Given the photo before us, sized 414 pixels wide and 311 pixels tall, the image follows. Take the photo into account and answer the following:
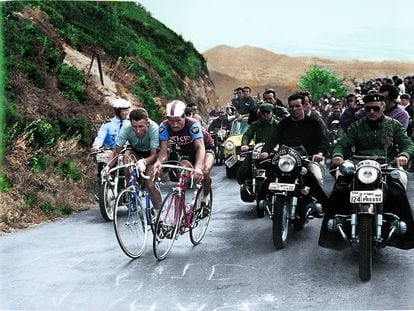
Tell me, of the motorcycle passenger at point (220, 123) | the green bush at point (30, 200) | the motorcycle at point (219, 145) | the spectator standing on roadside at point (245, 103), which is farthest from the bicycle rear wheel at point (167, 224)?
the motorcycle passenger at point (220, 123)

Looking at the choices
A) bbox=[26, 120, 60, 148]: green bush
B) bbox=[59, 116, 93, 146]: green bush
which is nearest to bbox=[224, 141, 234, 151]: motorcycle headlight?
bbox=[59, 116, 93, 146]: green bush

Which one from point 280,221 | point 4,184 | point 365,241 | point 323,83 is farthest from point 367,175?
point 323,83

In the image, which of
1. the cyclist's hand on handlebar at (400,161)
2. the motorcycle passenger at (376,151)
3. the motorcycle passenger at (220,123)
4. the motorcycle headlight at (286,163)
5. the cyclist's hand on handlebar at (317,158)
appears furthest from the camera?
the motorcycle passenger at (220,123)

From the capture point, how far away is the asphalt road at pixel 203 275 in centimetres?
581

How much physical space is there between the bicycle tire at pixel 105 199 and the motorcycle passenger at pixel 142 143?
119 cm

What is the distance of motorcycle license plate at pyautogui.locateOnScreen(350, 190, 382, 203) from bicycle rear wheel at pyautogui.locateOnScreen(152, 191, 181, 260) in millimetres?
1939

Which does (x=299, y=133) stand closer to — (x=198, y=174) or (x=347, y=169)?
(x=198, y=174)

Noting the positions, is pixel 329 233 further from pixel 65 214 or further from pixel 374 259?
pixel 65 214

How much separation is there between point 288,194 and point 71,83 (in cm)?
989

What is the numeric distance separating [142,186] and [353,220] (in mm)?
2360

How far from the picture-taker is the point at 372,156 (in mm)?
6910

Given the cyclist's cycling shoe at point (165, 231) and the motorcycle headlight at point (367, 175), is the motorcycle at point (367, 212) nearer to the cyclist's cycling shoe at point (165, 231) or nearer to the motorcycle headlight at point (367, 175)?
the motorcycle headlight at point (367, 175)

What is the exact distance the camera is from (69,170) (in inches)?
499

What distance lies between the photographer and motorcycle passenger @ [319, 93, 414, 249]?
263 inches
